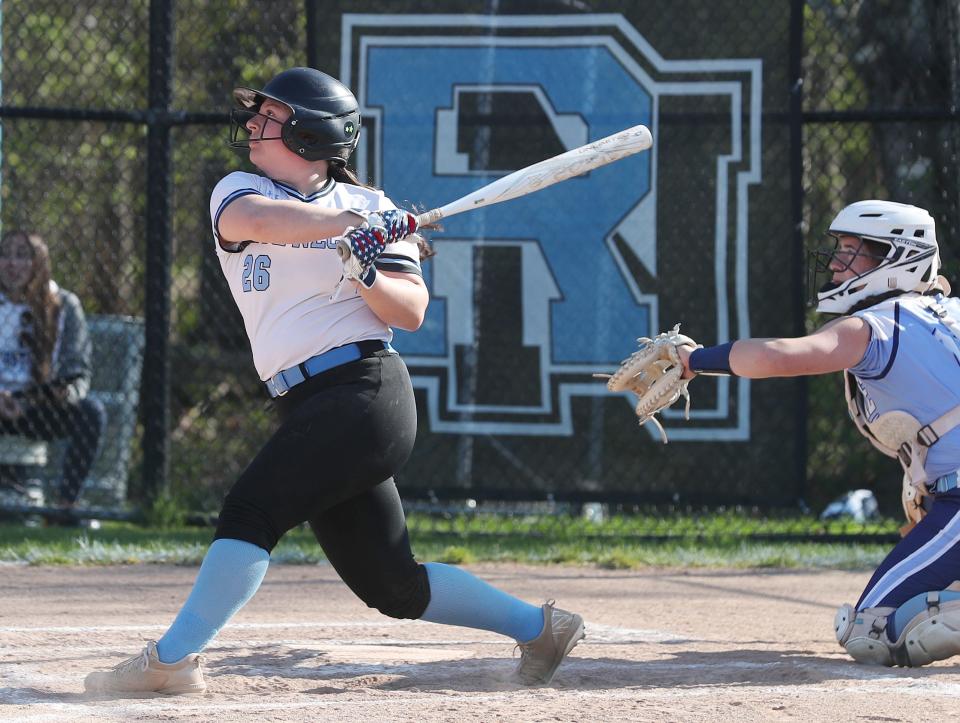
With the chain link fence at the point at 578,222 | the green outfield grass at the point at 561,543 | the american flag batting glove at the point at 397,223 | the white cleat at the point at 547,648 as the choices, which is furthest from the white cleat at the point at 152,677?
the chain link fence at the point at 578,222

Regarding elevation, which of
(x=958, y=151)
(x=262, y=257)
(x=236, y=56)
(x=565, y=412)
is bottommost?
(x=565, y=412)

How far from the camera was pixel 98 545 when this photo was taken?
650cm

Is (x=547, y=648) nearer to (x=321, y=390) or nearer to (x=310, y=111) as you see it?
(x=321, y=390)

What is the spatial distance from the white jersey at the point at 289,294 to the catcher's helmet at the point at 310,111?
0.15 meters

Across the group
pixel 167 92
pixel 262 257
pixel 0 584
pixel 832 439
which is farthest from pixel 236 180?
pixel 832 439

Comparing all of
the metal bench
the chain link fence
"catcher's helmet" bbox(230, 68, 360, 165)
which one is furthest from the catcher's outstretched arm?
the metal bench

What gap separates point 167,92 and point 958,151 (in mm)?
4169

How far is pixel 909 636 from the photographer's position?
394 cm

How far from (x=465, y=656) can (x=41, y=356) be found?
4.37 meters

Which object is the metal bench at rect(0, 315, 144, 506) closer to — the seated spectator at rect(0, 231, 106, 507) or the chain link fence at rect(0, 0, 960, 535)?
the seated spectator at rect(0, 231, 106, 507)

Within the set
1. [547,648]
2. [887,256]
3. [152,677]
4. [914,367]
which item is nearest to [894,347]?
[914,367]

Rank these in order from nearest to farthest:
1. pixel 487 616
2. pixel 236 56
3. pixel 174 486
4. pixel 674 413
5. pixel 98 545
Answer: pixel 487 616 < pixel 98 545 < pixel 674 413 < pixel 174 486 < pixel 236 56

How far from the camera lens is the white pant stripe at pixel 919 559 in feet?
13.5

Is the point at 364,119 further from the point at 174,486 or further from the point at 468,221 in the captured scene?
the point at 174,486
